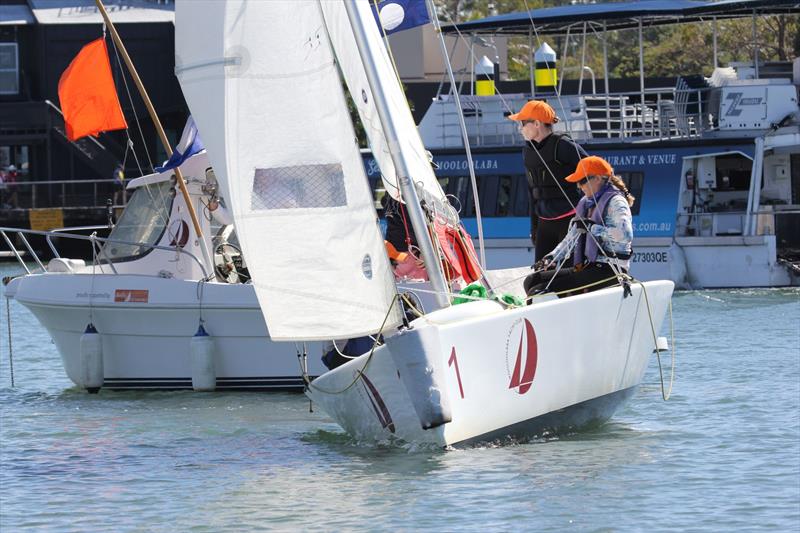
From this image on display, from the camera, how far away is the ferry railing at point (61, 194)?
146ft

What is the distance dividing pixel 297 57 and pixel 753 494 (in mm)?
4216

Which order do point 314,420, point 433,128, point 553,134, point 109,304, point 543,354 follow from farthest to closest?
1. point 433,128
2. point 109,304
3. point 314,420
4. point 553,134
5. point 543,354

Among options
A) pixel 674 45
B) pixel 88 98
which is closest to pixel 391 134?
pixel 88 98

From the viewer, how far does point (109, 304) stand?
15734 millimetres

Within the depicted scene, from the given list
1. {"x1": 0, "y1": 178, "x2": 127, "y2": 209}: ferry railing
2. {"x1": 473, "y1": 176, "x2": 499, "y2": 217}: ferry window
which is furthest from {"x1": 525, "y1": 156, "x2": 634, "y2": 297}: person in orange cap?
{"x1": 0, "y1": 178, "x2": 127, "y2": 209}: ferry railing

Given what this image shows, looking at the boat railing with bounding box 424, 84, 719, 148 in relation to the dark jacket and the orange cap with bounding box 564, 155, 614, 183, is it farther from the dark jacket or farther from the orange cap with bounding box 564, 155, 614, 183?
the orange cap with bounding box 564, 155, 614, 183

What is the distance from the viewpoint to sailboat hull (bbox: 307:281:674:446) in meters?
10.4

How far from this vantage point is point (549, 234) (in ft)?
42.3

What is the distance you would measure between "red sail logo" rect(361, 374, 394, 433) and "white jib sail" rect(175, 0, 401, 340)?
18.5 inches

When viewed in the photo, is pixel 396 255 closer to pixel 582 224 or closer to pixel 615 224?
pixel 582 224

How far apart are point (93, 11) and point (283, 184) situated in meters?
42.0

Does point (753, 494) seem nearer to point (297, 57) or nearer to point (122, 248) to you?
point (297, 57)

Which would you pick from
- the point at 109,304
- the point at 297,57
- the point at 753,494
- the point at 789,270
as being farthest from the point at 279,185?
the point at 789,270

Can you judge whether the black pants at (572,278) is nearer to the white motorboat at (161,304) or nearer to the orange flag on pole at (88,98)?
the white motorboat at (161,304)
